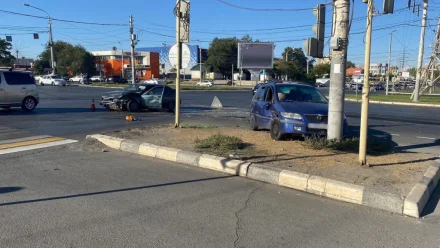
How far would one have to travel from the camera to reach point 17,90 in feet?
53.2

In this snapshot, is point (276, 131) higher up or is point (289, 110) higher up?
point (289, 110)

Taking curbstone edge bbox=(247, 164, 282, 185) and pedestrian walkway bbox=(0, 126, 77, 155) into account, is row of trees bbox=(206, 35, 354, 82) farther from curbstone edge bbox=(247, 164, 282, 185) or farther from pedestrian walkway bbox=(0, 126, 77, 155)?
curbstone edge bbox=(247, 164, 282, 185)

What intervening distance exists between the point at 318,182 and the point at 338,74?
3292 millimetres

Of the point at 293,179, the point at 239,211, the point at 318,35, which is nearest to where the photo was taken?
the point at 239,211

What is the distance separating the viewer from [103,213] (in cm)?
456

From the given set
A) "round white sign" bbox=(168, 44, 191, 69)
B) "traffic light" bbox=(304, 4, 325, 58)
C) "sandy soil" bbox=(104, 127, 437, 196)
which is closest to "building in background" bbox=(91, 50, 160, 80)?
"round white sign" bbox=(168, 44, 191, 69)

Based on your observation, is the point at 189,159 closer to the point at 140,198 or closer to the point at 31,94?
the point at 140,198

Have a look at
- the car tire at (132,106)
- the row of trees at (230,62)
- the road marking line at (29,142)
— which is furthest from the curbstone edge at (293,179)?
the row of trees at (230,62)

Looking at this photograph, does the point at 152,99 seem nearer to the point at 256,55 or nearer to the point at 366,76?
the point at 366,76

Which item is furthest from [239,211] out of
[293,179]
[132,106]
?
[132,106]

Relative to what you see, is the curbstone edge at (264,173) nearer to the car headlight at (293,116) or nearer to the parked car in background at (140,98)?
the car headlight at (293,116)

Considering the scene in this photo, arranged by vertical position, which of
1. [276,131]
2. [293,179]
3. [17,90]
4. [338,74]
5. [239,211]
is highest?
[338,74]

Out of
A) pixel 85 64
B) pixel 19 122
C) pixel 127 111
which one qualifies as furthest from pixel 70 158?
pixel 85 64

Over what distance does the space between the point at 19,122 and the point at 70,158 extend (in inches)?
264
